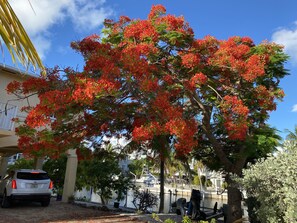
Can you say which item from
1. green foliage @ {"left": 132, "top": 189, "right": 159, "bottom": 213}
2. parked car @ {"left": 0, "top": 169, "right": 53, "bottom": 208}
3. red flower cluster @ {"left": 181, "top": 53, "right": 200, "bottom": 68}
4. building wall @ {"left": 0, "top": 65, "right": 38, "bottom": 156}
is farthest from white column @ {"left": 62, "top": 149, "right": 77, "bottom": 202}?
red flower cluster @ {"left": 181, "top": 53, "right": 200, "bottom": 68}

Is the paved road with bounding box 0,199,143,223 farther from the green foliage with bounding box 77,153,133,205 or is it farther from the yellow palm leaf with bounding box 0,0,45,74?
the yellow palm leaf with bounding box 0,0,45,74

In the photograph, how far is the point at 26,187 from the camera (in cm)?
1230

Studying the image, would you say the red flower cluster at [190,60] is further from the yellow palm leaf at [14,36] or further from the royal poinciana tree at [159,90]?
the yellow palm leaf at [14,36]

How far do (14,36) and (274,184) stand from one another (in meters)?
5.70

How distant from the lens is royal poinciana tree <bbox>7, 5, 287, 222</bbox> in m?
8.05

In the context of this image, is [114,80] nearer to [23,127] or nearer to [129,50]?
[129,50]

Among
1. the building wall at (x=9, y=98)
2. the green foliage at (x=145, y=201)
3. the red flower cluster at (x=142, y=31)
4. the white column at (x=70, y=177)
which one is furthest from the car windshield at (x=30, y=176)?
the red flower cluster at (x=142, y=31)

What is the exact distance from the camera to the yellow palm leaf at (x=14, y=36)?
2.74 meters

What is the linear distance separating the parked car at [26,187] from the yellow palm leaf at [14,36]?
10.6m

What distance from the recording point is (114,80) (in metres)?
8.07

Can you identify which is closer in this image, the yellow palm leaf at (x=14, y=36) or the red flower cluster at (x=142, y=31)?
the yellow palm leaf at (x=14, y=36)

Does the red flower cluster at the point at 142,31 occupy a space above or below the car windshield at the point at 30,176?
above

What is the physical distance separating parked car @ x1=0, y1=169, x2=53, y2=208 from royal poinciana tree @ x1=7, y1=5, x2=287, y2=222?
356 cm

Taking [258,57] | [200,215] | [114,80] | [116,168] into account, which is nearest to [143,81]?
[114,80]
